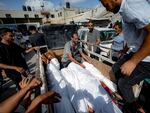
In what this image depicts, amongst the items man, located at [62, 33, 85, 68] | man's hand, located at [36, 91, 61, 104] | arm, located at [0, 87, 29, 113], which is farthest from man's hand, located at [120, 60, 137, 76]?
man, located at [62, 33, 85, 68]

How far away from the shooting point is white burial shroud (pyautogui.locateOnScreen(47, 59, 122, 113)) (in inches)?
115

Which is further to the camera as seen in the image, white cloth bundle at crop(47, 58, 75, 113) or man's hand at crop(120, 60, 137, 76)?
white cloth bundle at crop(47, 58, 75, 113)

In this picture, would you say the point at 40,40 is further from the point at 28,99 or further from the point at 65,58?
the point at 28,99

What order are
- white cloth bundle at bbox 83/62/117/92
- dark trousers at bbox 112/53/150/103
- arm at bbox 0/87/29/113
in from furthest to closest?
white cloth bundle at bbox 83/62/117/92, dark trousers at bbox 112/53/150/103, arm at bbox 0/87/29/113

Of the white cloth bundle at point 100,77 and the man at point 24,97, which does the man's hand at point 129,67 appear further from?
the white cloth bundle at point 100,77

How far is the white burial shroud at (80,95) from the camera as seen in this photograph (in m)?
2.93

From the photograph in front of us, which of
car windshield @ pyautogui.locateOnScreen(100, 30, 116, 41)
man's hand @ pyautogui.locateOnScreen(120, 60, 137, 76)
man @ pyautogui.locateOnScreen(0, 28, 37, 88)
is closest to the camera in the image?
man's hand @ pyautogui.locateOnScreen(120, 60, 137, 76)

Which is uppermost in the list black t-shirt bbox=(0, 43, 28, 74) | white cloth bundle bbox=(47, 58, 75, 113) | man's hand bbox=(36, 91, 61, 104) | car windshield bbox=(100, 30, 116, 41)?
man's hand bbox=(36, 91, 61, 104)

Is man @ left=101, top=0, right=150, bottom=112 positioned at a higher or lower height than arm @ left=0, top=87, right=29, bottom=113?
higher

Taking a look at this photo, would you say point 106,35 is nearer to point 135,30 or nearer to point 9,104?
point 135,30

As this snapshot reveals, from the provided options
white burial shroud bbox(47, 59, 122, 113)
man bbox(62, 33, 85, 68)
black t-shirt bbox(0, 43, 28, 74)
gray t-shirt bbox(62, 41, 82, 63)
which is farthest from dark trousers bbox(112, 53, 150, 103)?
gray t-shirt bbox(62, 41, 82, 63)

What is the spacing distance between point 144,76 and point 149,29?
0.76 meters

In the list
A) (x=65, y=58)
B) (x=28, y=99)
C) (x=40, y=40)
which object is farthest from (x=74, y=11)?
(x=28, y=99)

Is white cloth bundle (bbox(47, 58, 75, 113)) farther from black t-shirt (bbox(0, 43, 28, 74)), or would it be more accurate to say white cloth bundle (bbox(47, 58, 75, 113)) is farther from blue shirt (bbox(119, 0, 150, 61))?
blue shirt (bbox(119, 0, 150, 61))
